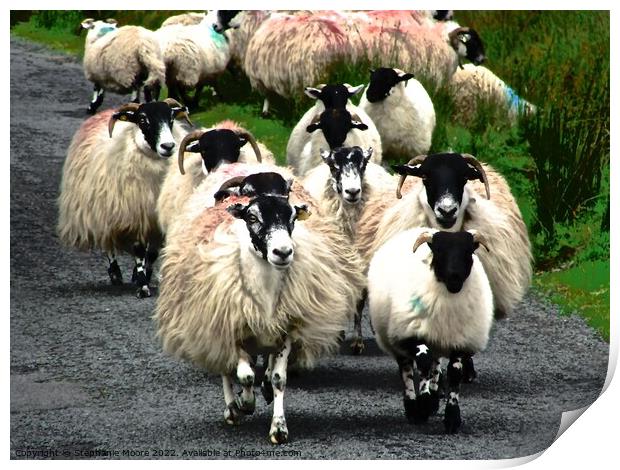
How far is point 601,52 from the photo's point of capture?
7027 mm

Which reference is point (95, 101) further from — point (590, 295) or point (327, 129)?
point (590, 295)

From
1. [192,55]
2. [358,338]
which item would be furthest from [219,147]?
[358,338]


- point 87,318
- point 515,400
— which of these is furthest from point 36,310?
point 515,400

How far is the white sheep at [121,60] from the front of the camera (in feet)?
23.2

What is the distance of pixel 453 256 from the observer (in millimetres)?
5883

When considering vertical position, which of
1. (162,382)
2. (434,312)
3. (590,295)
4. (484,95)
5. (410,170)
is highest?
(484,95)

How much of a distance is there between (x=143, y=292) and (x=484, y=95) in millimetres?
2054

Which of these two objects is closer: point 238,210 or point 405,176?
point 238,210

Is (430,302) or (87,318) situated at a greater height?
(430,302)

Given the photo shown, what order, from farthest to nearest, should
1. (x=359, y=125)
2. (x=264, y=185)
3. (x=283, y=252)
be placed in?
(x=359, y=125)
(x=264, y=185)
(x=283, y=252)

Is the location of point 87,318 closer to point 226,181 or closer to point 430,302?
point 226,181

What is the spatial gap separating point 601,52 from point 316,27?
1.57 m

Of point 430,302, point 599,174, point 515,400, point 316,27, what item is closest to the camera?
point 430,302

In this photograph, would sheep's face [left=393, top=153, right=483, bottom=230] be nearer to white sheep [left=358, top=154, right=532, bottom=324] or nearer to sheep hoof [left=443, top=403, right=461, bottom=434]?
white sheep [left=358, top=154, right=532, bottom=324]
